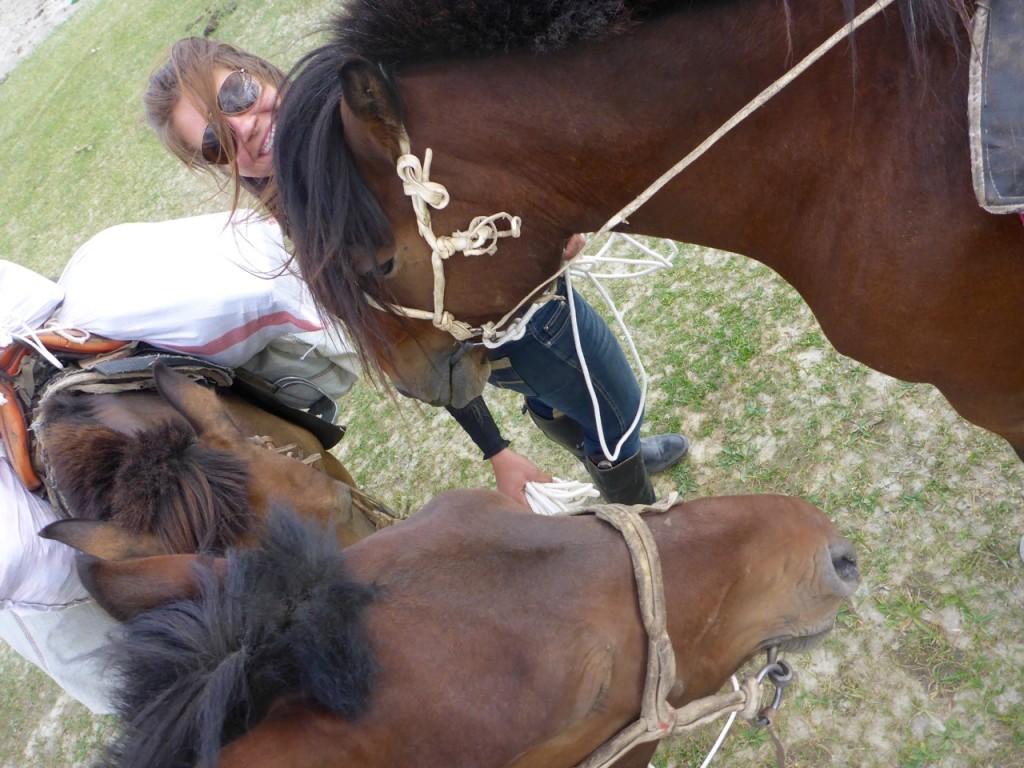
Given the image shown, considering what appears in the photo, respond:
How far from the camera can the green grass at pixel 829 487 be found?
195 cm

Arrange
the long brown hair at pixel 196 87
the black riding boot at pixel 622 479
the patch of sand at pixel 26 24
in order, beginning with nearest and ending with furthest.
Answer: the long brown hair at pixel 196 87 < the black riding boot at pixel 622 479 < the patch of sand at pixel 26 24

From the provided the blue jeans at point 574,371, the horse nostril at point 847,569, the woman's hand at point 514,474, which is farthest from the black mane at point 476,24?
the woman's hand at point 514,474

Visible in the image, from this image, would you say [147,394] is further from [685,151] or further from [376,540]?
[685,151]

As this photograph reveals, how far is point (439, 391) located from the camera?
1812 millimetres

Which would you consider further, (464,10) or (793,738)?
(793,738)

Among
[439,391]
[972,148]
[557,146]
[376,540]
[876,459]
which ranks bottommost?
[876,459]

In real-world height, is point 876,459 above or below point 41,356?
below

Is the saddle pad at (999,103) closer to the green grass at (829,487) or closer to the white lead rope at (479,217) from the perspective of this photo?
the white lead rope at (479,217)

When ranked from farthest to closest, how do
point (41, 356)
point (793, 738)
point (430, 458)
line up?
point (430, 458) < point (793, 738) < point (41, 356)

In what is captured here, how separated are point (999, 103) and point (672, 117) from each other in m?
0.49

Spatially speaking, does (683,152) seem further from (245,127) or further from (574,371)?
(245,127)

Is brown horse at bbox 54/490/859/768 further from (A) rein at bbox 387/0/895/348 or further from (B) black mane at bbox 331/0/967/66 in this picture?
(B) black mane at bbox 331/0/967/66

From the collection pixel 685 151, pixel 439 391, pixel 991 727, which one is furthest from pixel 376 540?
pixel 991 727

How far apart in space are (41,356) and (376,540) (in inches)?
53.1
